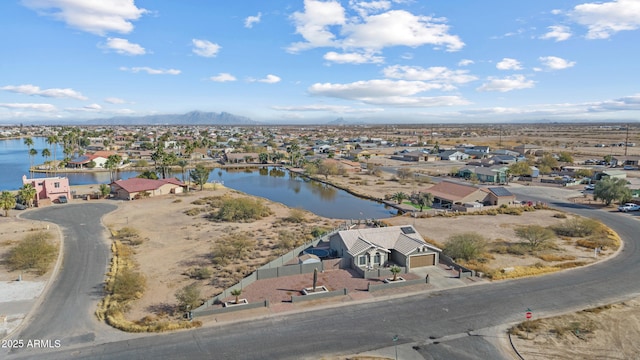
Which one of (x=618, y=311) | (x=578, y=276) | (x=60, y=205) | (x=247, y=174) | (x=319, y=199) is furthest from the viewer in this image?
(x=247, y=174)

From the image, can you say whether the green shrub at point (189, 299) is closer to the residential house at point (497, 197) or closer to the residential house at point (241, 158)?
the residential house at point (497, 197)

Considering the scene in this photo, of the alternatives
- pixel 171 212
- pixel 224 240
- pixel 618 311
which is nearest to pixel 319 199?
pixel 171 212

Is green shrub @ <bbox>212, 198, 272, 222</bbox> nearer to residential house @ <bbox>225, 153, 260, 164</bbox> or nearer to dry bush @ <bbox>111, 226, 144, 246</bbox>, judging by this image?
dry bush @ <bbox>111, 226, 144, 246</bbox>

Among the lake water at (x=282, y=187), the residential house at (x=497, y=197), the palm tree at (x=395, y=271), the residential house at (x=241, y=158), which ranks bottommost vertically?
the lake water at (x=282, y=187)

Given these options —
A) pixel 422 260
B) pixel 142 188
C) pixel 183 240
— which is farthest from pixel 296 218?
pixel 142 188

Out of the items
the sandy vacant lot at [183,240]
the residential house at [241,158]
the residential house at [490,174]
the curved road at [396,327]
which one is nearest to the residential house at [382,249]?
the curved road at [396,327]

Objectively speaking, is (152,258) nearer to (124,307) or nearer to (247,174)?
(124,307)

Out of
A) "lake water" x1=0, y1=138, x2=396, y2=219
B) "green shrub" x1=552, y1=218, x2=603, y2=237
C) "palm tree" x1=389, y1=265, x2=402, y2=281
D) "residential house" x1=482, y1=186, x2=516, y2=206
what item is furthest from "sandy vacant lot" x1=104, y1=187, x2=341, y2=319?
"green shrub" x1=552, y1=218, x2=603, y2=237
